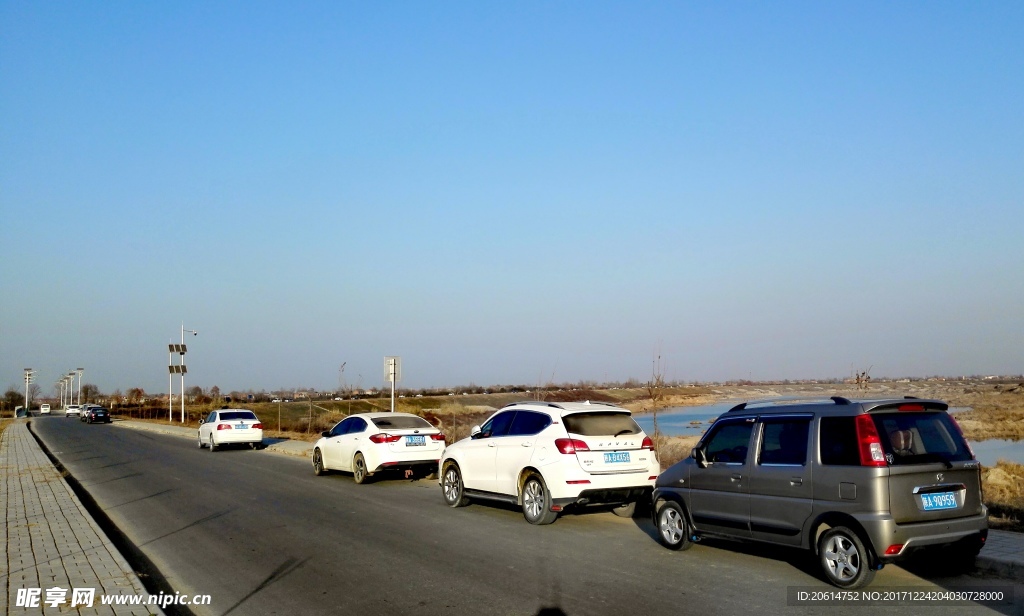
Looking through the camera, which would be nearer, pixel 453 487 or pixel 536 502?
pixel 536 502

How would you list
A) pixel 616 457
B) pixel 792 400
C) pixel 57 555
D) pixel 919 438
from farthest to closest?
pixel 616 457, pixel 57 555, pixel 792 400, pixel 919 438

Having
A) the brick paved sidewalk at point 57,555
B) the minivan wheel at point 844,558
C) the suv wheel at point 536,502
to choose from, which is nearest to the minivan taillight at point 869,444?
the minivan wheel at point 844,558

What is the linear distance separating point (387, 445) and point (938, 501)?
39.1 feet

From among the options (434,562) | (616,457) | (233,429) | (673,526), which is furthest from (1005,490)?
(233,429)

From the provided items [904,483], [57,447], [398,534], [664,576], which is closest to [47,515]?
[398,534]

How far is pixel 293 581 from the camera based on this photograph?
844cm

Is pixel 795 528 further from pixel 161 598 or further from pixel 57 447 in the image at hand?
pixel 57 447

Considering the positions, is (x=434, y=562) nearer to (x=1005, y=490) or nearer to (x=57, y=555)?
(x=57, y=555)

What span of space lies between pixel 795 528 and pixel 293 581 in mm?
5322

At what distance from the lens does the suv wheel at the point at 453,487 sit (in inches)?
546

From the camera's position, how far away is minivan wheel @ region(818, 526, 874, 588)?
289 inches

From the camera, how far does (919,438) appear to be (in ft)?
25.2

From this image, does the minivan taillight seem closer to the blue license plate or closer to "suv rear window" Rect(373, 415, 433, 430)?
the blue license plate

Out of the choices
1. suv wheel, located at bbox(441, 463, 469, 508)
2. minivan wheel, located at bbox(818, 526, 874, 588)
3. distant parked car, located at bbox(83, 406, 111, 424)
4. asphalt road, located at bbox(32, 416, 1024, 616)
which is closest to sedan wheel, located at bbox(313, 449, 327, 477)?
asphalt road, located at bbox(32, 416, 1024, 616)
